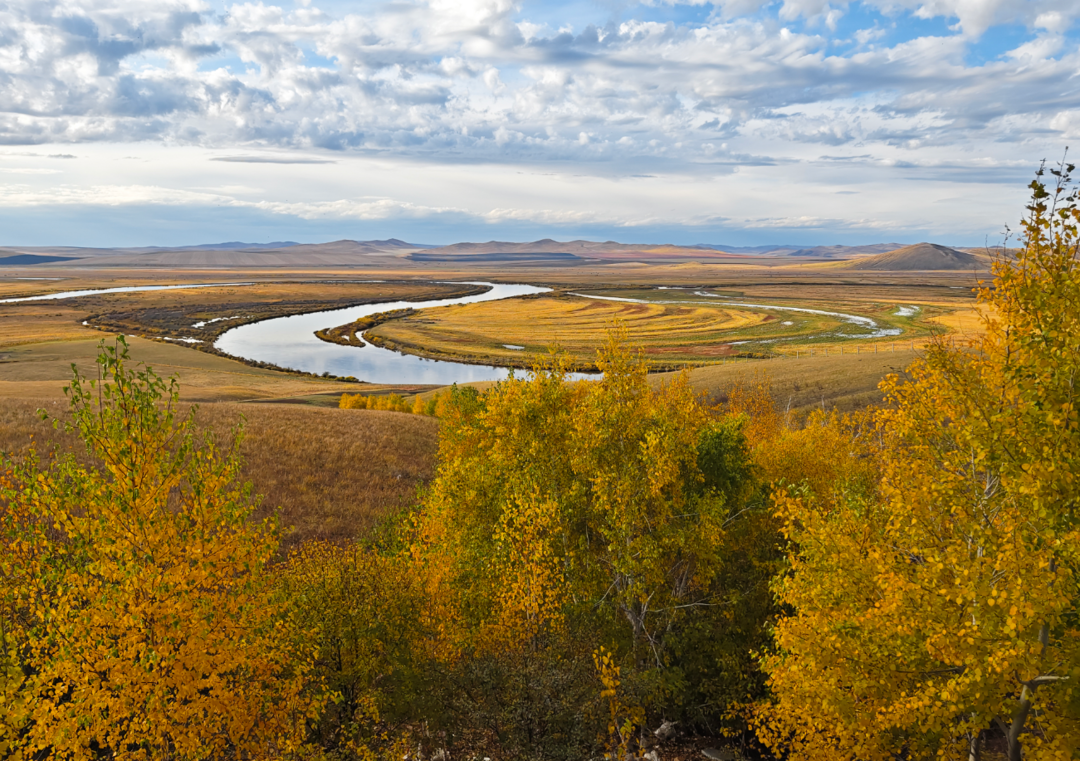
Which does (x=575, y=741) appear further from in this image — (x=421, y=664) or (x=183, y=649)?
(x=183, y=649)

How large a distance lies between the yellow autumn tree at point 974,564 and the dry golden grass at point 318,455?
25.3 metres

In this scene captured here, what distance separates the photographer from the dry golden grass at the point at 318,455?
44906 mm

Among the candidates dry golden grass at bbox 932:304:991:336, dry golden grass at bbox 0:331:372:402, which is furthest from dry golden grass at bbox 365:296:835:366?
dry golden grass at bbox 0:331:372:402

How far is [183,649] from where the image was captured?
14.1 m

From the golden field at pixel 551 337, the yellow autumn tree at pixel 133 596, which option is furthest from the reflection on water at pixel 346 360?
the yellow autumn tree at pixel 133 596

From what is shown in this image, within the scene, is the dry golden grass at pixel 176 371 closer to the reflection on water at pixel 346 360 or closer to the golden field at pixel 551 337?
the reflection on water at pixel 346 360

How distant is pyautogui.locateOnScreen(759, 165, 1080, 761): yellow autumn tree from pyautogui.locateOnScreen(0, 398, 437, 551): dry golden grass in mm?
25283

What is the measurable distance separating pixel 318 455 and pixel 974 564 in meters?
48.3

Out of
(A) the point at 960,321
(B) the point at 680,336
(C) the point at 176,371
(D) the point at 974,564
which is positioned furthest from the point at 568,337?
(D) the point at 974,564

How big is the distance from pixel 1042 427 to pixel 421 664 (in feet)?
56.4

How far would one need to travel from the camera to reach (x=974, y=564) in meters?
13.3

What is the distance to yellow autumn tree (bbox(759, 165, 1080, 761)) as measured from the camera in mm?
12656

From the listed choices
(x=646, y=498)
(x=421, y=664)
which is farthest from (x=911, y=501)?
(x=421, y=664)

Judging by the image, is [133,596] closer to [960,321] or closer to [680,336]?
[680,336]
